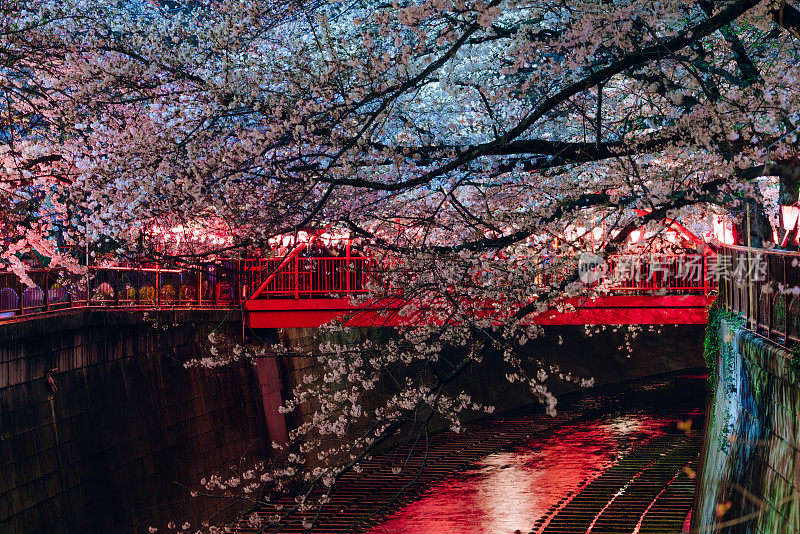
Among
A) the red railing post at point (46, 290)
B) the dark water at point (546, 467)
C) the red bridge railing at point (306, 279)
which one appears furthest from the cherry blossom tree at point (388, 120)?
the red bridge railing at point (306, 279)

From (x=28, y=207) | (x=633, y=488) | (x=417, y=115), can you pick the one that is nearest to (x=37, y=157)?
(x=28, y=207)

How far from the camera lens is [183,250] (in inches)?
686

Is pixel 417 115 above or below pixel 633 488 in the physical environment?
above

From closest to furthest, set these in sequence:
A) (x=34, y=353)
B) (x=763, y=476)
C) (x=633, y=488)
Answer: (x=763, y=476) → (x=34, y=353) → (x=633, y=488)

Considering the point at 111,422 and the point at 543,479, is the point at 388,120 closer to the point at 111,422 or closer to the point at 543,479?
the point at 111,422

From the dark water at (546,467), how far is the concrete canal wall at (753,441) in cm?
850

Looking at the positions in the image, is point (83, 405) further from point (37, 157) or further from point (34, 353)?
point (37, 157)

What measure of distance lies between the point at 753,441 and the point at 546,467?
1678 cm

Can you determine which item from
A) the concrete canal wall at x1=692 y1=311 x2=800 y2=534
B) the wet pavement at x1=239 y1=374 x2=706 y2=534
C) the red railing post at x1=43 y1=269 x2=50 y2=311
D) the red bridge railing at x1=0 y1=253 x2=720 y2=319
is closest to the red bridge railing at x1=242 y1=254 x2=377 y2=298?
the red bridge railing at x1=0 y1=253 x2=720 y2=319

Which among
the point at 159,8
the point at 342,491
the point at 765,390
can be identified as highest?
the point at 159,8

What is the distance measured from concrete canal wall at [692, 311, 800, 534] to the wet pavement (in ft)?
17.5

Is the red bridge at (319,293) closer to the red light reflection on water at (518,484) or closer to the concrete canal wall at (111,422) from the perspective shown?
the concrete canal wall at (111,422)

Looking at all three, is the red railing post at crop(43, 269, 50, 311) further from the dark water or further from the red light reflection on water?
the dark water

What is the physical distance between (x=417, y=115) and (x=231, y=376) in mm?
9586
